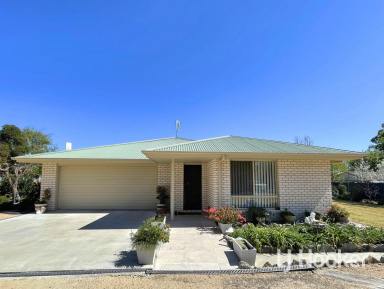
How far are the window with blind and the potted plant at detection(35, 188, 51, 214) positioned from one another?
9652 millimetres

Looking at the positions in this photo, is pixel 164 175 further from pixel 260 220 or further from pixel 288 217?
pixel 288 217

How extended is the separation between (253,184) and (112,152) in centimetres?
829

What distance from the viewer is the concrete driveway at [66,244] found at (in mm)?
5648

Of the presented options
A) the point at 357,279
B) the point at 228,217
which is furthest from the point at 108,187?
the point at 357,279

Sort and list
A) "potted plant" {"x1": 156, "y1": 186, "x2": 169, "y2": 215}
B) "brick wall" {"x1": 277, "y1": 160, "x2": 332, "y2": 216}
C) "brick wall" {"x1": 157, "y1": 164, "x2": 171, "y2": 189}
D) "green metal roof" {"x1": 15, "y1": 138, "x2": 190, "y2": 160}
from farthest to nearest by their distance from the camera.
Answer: "green metal roof" {"x1": 15, "y1": 138, "x2": 190, "y2": 160}
"brick wall" {"x1": 157, "y1": 164, "x2": 171, "y2": 189}
"potted plant" {"x1": 156, "y1": 186, "x2": 169, "y2": 215}
"brick wall" {"x1": 277, "y1": 160, "x2": 332, "y2": 216}

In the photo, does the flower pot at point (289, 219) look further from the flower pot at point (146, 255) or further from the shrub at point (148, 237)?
the flower pot at point (146, 255)

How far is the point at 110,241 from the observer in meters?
7.59

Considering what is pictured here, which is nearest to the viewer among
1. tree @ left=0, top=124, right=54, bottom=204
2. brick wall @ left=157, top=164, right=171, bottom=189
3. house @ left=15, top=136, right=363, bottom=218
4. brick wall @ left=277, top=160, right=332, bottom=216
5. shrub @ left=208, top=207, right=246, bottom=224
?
shrub @ left=208, top=207, right=246, bottom=224

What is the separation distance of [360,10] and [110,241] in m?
10.4

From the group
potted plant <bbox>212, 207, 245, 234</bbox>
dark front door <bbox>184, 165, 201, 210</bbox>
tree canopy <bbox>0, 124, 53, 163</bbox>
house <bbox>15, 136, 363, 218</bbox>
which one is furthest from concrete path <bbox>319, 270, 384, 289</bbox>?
tree canopy <bbox>0, 124, 53, 163</bbox>

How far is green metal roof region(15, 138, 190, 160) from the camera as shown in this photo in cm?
1426

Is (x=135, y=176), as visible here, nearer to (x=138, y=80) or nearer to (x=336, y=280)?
(x=138, y=80)

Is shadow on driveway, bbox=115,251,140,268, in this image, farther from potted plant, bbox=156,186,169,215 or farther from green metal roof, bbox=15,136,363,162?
potted plant, bbox=156,186,169,215

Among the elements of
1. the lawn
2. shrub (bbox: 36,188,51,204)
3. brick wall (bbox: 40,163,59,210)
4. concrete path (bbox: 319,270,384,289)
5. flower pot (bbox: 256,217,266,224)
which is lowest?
concrete path (bbox: 319,270,384,289)
